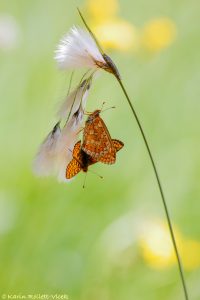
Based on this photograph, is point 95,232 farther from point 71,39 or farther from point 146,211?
point 71,39

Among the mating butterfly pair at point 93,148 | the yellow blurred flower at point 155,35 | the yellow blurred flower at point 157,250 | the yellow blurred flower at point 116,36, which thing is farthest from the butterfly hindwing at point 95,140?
the yellow blurred flower at point 155,35

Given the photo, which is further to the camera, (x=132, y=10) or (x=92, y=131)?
(x=132, y=10)

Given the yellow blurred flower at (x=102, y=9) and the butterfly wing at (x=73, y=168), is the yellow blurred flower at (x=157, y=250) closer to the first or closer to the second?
the butterfly wing at (x=73, y=168)

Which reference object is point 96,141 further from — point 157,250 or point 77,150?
point 157,250

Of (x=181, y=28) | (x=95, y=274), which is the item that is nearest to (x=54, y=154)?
(x=95, y=274)

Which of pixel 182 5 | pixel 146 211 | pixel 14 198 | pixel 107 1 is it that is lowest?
pixel 146 211
